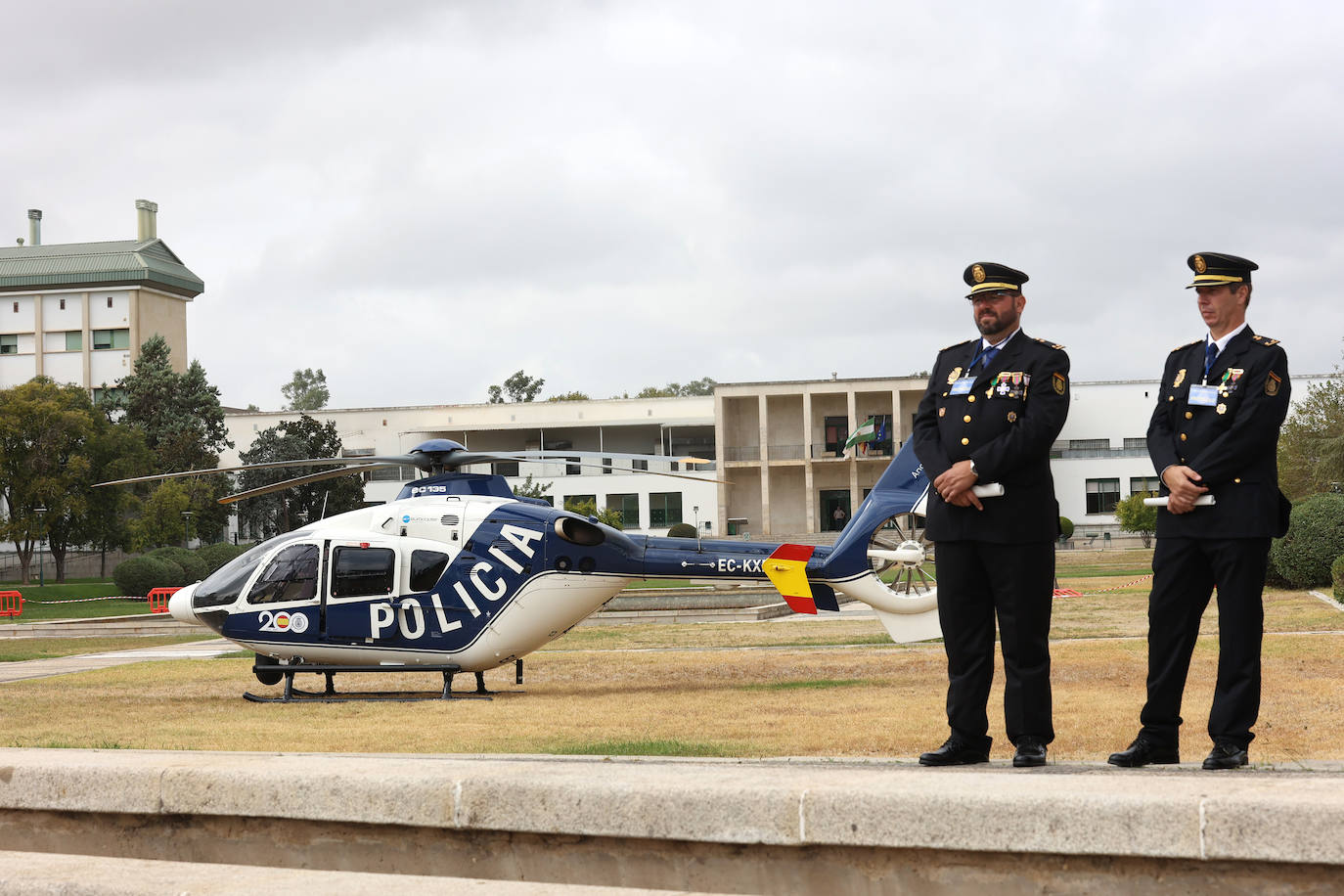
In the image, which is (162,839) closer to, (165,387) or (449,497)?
(449,497)

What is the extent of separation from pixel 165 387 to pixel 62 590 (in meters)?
23.4

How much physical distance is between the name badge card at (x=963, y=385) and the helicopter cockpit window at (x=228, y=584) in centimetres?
940

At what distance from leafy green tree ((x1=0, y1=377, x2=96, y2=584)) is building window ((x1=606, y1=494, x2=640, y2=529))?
31.1 m

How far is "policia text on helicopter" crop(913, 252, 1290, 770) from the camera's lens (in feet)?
18.8

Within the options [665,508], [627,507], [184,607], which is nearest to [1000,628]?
[184,607]

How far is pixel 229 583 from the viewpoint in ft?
44.7

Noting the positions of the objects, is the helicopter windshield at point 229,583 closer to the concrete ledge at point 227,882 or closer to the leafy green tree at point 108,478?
the concrete ledge at point 227,882

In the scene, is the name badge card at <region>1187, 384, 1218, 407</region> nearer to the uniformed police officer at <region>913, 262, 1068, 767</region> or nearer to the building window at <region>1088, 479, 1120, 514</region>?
the uniformed police officer at <region>913, 262, 1068, 767</region>

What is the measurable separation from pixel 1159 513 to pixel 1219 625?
59 centimetres

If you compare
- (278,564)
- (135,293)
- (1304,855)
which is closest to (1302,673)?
(1304,855)

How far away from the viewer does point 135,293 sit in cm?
8194

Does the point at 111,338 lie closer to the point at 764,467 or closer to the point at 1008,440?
the point at 764,467

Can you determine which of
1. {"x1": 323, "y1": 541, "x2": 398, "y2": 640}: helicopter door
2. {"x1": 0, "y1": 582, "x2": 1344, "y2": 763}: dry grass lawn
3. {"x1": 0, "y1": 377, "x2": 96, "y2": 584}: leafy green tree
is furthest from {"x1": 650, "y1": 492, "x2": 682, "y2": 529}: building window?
{"x1": 323, "y1": 541, "x2": 398, "y2": 640}: helicopter door

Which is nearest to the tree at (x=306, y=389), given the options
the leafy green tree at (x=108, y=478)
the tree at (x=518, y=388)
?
the tree at (x=518, y=388)
